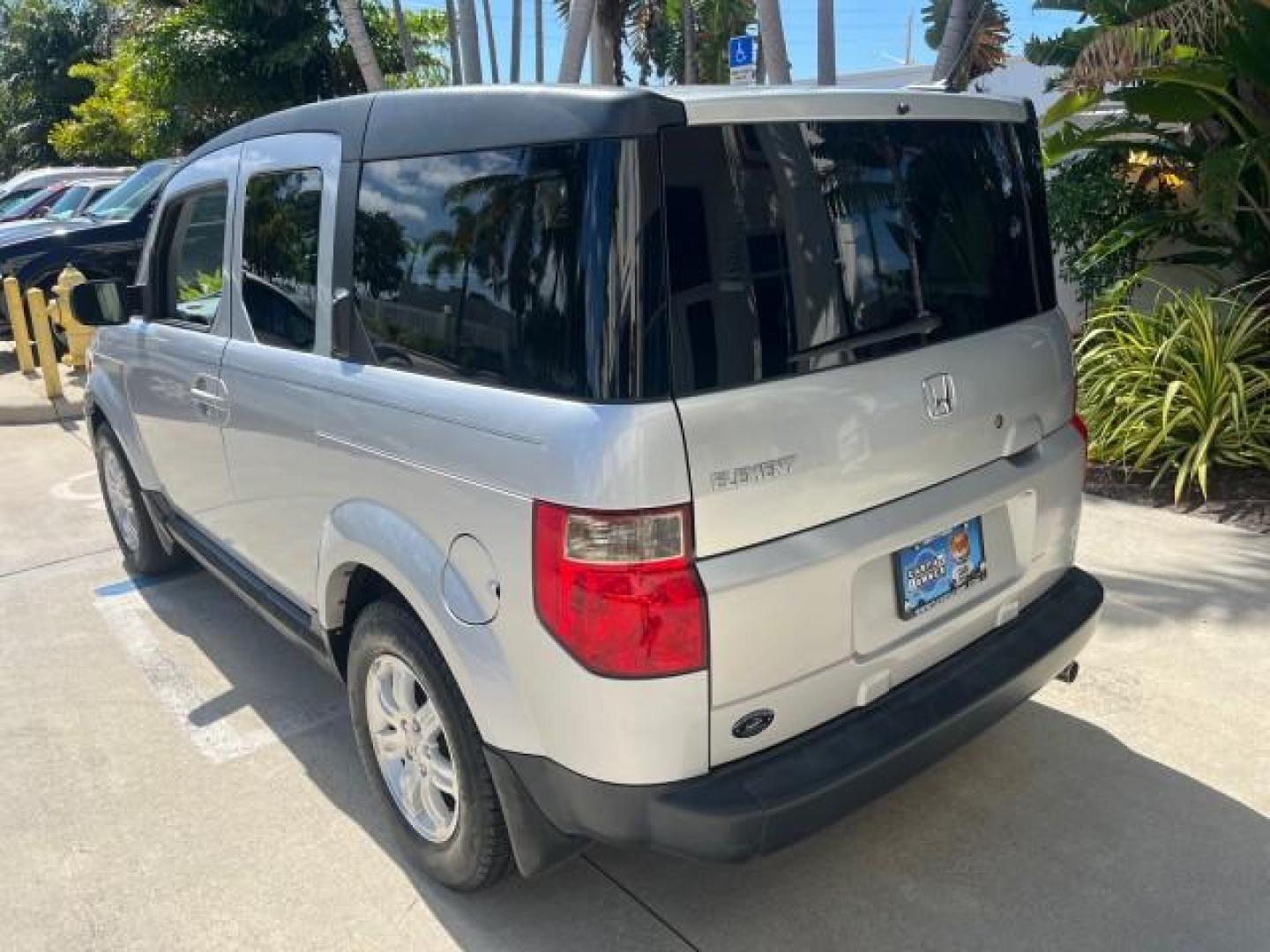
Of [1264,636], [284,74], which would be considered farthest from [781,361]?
[284,74]

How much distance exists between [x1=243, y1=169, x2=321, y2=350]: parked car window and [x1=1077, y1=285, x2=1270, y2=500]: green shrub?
4410 mm

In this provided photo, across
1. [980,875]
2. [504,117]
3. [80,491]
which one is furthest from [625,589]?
[80,491]

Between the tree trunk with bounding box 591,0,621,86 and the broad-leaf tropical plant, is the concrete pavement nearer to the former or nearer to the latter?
the broad-leaf tropical plant

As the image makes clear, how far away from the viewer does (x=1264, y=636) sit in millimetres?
3928

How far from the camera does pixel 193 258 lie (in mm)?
3988

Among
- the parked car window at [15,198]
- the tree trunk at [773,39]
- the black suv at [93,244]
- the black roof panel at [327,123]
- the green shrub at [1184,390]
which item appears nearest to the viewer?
the black roof panel at [327,123]

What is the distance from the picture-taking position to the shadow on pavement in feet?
8.45

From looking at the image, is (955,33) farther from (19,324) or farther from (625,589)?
(19,324)

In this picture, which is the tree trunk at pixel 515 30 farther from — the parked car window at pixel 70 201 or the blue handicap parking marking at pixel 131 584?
the blue handicap parking marking at pixel 131 584

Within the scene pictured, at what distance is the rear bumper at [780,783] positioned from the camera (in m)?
2.15

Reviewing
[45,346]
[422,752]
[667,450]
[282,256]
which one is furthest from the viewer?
[45,346]

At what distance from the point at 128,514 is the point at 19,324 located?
6381 millimetres

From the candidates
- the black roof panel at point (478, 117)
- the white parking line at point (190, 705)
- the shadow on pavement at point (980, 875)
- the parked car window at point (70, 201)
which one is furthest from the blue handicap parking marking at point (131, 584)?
the parked car window at point (70, 201)

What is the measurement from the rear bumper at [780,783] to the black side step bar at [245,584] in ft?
3.51
